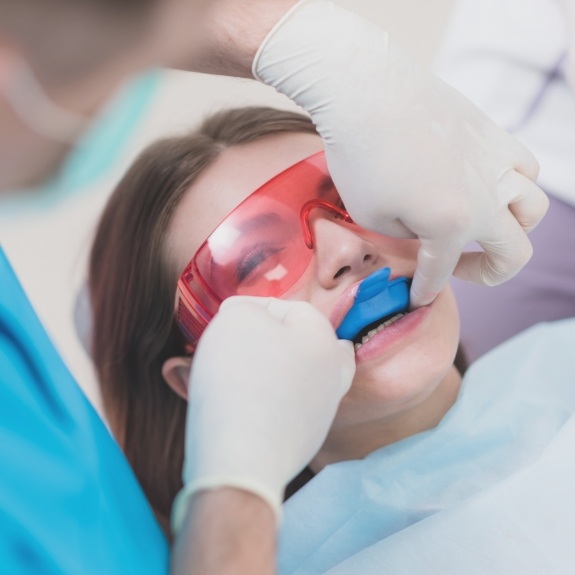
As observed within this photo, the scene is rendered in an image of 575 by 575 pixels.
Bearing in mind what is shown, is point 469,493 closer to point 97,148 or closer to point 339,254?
point 339,254

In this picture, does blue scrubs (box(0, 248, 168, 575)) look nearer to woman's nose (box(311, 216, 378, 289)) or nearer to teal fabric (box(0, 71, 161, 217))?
teal fabric (box(0, 71, 161, 217))

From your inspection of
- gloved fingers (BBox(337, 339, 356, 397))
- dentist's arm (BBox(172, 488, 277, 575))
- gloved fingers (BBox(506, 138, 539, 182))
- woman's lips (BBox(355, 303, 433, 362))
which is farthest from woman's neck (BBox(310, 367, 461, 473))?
dentist's arm (BBox(172, 488, 277, 575))

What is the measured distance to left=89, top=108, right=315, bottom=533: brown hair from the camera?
1248 mm

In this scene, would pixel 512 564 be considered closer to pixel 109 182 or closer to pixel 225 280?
pixel 225 280

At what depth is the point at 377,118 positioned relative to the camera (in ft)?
3.13

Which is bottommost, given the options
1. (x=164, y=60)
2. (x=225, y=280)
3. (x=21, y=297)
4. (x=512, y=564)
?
(x=512, y=564)

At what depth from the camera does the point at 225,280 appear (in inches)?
43.8

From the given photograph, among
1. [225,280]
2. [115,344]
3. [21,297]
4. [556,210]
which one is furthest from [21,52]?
[556,210]

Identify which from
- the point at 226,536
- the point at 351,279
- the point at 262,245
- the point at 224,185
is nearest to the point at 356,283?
the point at 351,279

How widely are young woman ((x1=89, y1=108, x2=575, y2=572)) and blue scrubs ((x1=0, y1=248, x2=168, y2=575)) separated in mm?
338

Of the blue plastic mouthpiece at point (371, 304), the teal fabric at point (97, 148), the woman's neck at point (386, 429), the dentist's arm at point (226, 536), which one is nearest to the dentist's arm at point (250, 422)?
the dentist's arm at point (226, 536)

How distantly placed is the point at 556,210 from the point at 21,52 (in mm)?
A: 1396

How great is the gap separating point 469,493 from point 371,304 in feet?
1.14

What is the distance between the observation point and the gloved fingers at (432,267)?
101 centimetres
